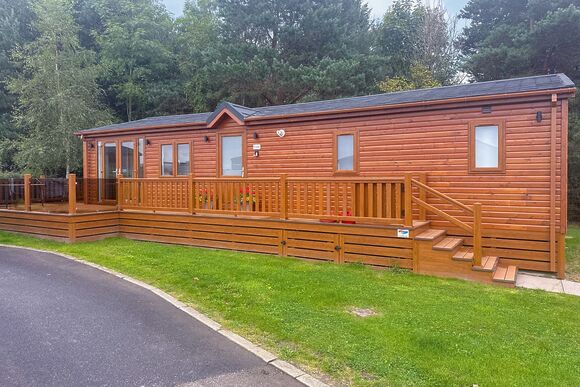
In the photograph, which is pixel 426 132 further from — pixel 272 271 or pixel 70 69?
pixel 70 69

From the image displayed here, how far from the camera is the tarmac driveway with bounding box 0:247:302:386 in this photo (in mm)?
3102

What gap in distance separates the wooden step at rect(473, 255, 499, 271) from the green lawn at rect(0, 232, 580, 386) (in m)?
0.33

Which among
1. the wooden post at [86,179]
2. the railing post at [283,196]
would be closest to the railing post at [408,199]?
Answer: the railing post at [283,196]

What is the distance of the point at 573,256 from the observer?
8.47 m

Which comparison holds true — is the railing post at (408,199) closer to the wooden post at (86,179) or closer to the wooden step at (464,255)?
the wooden step at (464,255)

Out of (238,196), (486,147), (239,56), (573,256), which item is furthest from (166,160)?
(239,56)

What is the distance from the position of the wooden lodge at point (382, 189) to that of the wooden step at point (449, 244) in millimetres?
32

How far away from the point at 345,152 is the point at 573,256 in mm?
5095

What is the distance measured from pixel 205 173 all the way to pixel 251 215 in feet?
10.6

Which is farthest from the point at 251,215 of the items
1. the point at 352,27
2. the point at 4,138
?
the point at 4,138

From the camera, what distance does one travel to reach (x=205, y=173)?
423 inches

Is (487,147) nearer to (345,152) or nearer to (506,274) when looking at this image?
(506,274)

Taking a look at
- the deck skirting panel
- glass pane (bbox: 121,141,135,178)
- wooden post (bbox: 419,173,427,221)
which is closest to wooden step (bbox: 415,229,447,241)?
the deck skirting panel

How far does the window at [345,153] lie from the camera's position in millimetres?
8695
